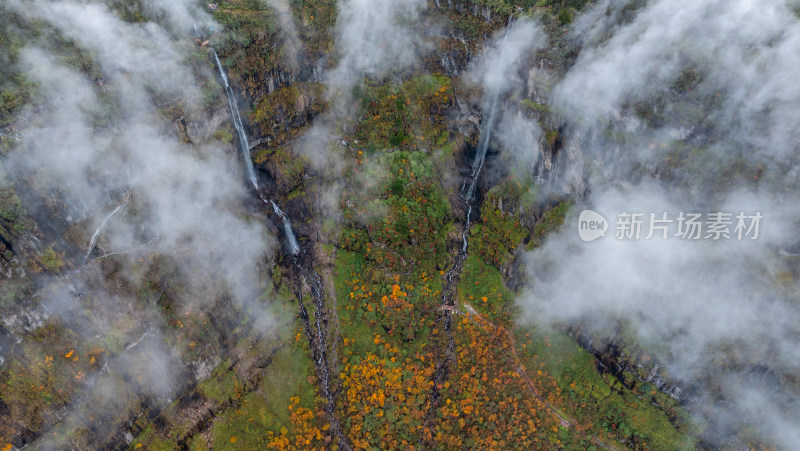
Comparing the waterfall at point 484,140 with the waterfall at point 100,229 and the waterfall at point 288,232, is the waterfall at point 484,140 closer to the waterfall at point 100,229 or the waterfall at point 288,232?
the waterfall at point 288,232

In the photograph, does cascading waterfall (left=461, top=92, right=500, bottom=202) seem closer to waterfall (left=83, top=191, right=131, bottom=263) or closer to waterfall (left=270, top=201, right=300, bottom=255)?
waterfall (left=270, top=201, right=300, bottom=255)

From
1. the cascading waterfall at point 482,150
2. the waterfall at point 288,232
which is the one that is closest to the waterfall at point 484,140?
the cascading waterfall at point 482,150

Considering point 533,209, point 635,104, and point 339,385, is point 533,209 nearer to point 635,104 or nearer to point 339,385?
point 635,104

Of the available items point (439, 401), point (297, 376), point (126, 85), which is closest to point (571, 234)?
point (439, 401)

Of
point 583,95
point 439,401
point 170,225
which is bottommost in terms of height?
point 439,401

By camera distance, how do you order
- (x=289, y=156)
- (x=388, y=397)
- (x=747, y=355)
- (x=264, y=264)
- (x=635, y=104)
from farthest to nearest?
(x=289, y=156), (x=264, y=264), (x=388, y=397), (x=635, y=104), (x=747, y=355)

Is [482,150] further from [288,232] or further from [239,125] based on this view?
[239,125]

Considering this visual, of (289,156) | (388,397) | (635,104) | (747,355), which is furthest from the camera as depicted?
(289,156)
